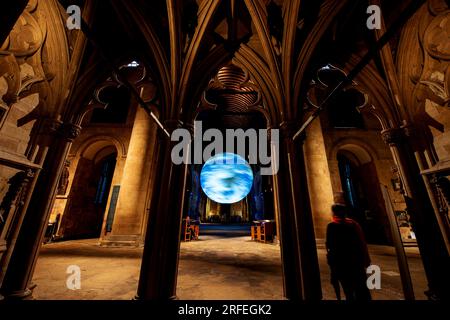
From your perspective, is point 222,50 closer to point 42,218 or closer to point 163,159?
point 163,159

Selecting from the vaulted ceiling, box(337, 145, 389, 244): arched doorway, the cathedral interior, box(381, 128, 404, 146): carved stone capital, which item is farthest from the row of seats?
the vaulted ceiling

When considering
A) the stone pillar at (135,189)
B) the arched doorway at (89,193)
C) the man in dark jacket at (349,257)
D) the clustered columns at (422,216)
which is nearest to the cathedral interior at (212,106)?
the clustered columns at (422,216)

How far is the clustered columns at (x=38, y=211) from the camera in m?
2.33

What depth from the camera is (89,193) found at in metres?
9.09

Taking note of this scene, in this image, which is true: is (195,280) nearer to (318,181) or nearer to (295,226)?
(295,226)

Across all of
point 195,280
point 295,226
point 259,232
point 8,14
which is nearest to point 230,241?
point 259,232

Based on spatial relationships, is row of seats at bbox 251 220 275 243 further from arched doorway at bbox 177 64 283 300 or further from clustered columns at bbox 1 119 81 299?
clustered columns at bbox 1 119 81 299

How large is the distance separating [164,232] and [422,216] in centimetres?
358

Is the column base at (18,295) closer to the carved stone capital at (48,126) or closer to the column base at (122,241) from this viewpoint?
the carved stone capital at (48,126)

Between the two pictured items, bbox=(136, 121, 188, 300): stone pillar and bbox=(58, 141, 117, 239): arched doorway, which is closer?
bbox=(136, 121, 188, 300): stone pillar

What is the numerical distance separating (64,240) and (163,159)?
26.5 feet

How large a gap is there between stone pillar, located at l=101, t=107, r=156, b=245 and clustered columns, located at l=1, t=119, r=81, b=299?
3.81 m

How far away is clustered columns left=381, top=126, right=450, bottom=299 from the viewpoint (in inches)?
91.6
